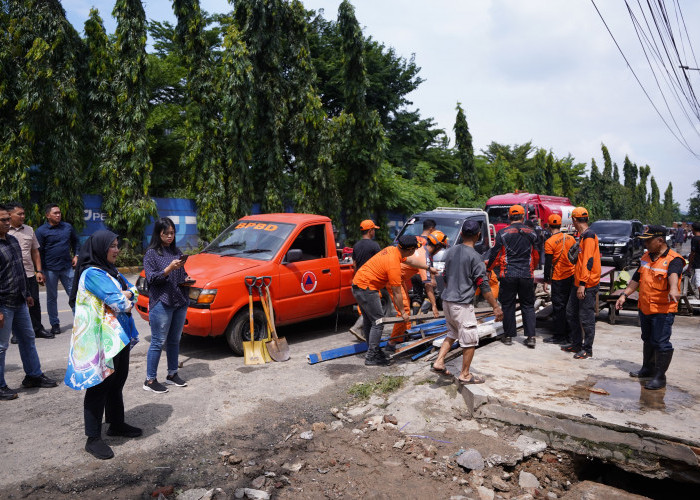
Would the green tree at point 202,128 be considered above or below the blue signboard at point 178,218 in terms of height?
above

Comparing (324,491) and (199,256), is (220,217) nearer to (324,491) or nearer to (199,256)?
(199,256)

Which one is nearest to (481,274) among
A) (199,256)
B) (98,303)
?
(98,303)

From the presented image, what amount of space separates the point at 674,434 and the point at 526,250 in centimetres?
325

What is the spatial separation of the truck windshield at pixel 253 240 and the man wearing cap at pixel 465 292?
9.04 feet

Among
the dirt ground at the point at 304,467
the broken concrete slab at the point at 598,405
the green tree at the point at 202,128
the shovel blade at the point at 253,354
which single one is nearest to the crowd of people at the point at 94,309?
the dirt ground at the point at 304,467

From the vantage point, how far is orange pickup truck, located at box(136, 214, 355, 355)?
6180 millimetres

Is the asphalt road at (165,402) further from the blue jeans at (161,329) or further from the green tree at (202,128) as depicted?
the green tree at (202,128)

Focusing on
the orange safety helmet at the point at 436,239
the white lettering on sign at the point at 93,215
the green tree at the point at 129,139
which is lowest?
the orange safety helmet at the point at 436,239

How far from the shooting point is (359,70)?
64.1ft

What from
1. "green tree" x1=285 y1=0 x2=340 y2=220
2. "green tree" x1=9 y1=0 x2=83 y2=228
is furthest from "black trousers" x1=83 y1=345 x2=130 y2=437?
"green tree" x1=285 y1=0 x2=340 y2=220

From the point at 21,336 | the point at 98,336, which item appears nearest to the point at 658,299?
the point at 98,336

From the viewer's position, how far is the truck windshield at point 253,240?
712cm

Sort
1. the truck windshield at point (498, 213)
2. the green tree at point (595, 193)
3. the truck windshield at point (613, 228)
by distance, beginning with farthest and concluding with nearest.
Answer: the green tree at point (595, 193), the truck windshield at point (498, 213), the truck windshield at point (613, 228)

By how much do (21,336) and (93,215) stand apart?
11.4 metres
